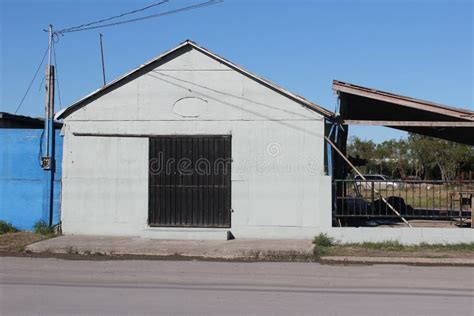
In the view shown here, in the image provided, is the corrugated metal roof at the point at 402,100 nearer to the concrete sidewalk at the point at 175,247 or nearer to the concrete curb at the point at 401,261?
the concrete curb at the point at 401,261

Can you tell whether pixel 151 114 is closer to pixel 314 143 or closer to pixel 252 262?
pixel 314 143

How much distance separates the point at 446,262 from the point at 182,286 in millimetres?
5439

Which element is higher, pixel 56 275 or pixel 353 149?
pixel 353 149

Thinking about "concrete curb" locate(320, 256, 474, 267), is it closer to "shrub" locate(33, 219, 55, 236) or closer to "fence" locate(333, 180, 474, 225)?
"fence" locate(333, 180, 474, 225)

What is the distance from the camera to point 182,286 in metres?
8.30

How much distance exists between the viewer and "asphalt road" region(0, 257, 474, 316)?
6793 mm

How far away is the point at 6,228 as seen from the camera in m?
14.1

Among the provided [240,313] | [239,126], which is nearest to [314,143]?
[239,126]

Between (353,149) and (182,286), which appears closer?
(182,286)

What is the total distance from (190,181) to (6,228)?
4.84 metres

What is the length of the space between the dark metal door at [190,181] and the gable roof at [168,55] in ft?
5.34

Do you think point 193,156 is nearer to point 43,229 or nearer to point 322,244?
point 322,244

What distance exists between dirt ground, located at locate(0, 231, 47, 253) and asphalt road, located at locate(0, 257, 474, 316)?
4.04 feet

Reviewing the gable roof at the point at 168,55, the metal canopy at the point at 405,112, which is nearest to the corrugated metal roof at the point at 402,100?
the metal canopy at the point at 405,112
